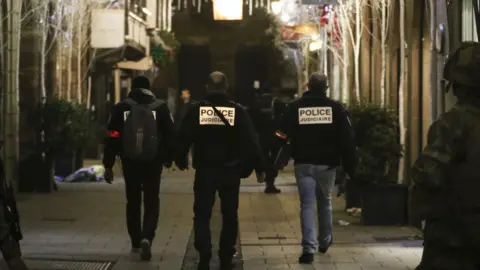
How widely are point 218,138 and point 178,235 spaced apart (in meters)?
3.41

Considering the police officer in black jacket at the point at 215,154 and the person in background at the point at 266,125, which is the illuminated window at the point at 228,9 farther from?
the police officer in black jacket at the point at 215,154

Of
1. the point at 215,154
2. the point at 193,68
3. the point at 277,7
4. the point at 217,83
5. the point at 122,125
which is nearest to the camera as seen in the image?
the point at 215,154

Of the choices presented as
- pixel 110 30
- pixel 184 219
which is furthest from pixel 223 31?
pixel 184 219

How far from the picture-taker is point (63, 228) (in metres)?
12.3

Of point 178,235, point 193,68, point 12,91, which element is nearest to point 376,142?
point 178,235

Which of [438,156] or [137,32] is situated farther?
[137,32]

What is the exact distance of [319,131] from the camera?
935cm

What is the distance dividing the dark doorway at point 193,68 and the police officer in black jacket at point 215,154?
4508 centimetres

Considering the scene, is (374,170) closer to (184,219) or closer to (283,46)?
(184,219)

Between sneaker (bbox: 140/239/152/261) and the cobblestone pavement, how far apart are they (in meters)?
0.11

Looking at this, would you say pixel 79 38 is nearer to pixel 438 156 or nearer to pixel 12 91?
pixel 12 91

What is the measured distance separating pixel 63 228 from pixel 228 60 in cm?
4103

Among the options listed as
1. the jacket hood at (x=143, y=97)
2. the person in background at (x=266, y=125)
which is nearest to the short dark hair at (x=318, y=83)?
the jacket hood at (x=143, y=97)

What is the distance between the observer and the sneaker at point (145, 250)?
30.9 feet
